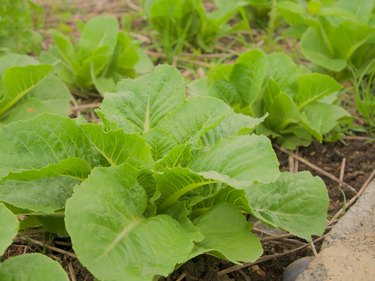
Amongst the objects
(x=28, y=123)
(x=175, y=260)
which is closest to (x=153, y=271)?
(x=175, y=260)

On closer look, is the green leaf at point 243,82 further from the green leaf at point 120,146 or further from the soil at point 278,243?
the green leaf at point 120,146

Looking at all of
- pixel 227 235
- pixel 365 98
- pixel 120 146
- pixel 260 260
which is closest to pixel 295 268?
pixel 260 260

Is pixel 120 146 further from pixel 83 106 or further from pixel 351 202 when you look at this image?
pixel 83 106

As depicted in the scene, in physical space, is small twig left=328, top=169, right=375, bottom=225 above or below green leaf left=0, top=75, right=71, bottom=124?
below

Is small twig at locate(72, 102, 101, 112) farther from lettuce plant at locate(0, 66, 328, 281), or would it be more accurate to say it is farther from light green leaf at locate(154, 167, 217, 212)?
light green leaf at locate(154, 167, 217, 212)

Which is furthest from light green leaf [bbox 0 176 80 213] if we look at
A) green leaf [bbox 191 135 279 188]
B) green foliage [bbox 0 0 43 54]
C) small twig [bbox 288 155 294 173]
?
green foliage [bbox 0 0 43 54]
